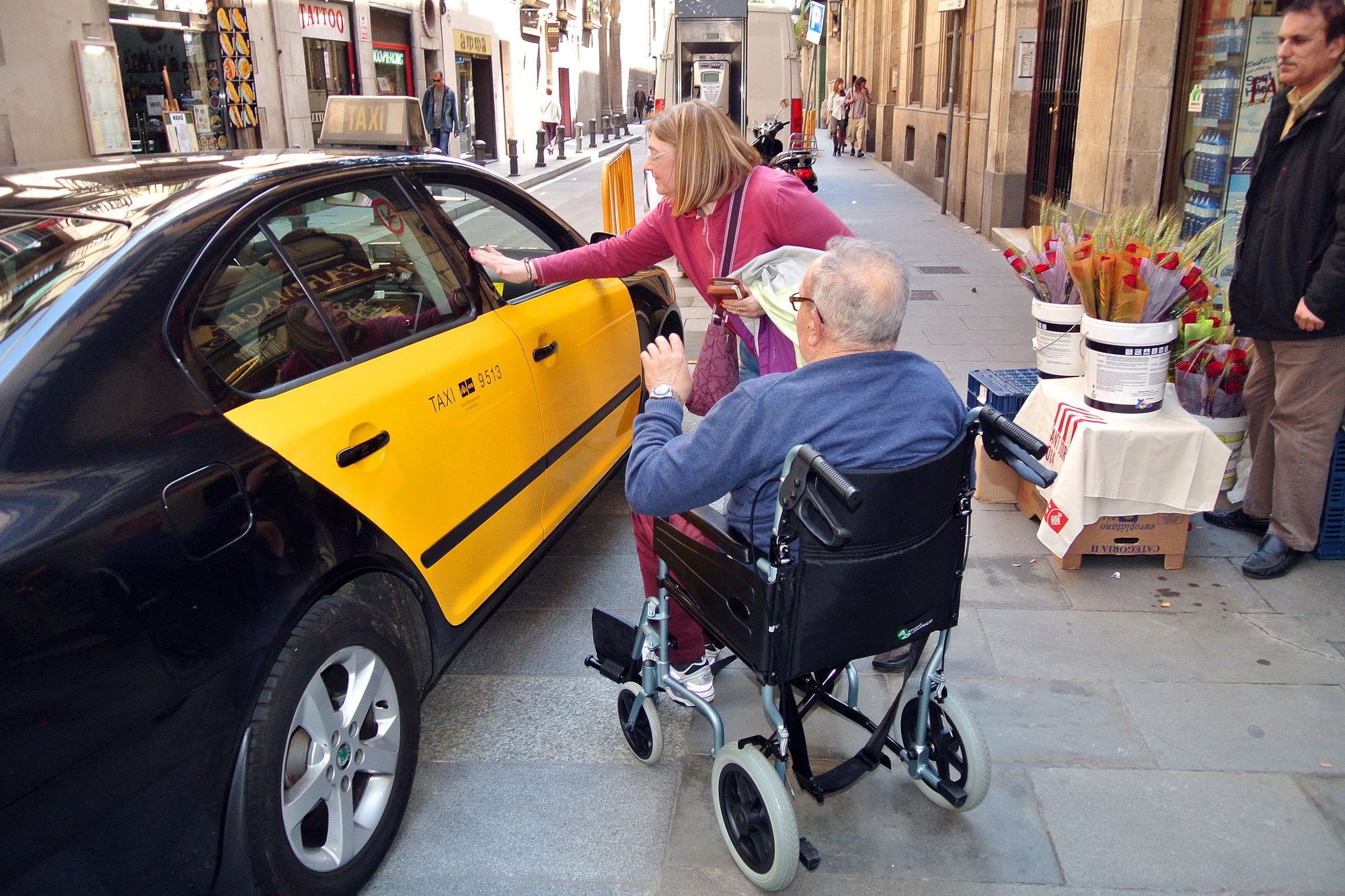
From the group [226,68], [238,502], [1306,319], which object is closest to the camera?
[238,502]

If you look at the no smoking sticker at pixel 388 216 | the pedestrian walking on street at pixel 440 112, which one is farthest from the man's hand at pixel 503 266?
the pedestrian walking on street at pixel 440 112

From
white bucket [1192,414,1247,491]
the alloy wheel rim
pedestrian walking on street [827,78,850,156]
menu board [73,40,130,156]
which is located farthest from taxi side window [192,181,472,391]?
pedestrian walking on street [827,78,850,156]

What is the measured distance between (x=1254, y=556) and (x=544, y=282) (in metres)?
2.87

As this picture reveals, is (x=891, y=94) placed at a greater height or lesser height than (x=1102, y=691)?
greater

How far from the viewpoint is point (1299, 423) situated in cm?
378

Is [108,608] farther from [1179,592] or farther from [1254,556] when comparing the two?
[1254,556]

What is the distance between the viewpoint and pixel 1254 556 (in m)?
3.97

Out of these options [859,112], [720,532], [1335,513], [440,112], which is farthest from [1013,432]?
[859,112]

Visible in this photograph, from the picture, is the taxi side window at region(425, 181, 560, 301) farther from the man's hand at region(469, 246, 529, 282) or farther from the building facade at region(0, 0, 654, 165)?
the building facade at region(0, 0, 654, 165)

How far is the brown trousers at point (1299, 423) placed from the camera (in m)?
3.70

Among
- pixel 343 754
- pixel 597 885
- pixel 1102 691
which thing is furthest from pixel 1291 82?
pixel 343 754

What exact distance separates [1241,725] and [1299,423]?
133cm

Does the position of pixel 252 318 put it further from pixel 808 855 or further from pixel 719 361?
pixel 808 855

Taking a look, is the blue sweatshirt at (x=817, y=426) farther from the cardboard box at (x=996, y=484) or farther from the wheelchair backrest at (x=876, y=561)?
the cardboard box at (x=996, y=484)
